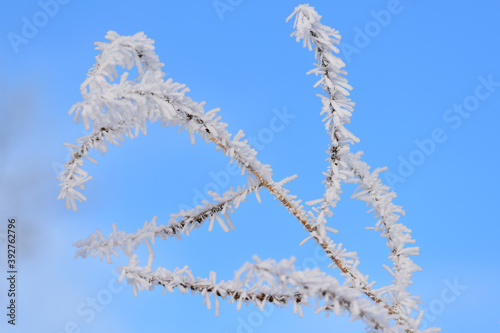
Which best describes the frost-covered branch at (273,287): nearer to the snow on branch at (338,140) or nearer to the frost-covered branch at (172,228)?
the frost-covered branch at (172,228)

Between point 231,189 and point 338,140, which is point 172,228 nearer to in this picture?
point 231,189

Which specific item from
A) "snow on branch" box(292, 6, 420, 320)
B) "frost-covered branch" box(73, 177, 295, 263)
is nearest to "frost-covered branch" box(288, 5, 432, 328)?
"snow on branch" box(292, 6, 420, 320)

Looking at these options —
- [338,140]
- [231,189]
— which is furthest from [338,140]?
[231,189]

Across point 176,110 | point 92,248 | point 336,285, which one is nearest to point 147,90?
point 176,110

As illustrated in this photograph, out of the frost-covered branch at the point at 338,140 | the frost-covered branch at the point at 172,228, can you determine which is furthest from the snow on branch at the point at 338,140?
the frost-covered branch at the point at 172,228

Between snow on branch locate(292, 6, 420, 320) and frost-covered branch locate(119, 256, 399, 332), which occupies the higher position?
snow on branch locate(292, 6, 420, 320)

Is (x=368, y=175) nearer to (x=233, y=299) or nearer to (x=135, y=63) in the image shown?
(x=233, y=299)

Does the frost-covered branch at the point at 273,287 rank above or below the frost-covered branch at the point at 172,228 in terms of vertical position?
below

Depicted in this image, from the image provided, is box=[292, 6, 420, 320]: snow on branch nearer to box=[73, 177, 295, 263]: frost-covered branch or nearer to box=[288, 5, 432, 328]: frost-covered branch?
box=[288, 5, 432, 328]: frost-covered branch
